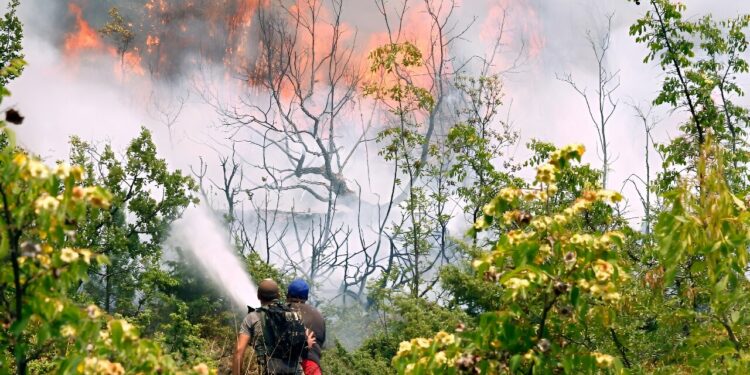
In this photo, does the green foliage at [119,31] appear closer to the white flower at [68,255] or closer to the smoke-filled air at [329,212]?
the smoke-filled air at [329,212]

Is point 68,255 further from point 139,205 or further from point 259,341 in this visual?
point 139,205

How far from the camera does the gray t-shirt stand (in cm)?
677

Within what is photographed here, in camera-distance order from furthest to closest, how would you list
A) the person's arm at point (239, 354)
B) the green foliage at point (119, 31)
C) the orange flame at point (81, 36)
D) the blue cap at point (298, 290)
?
the orange flame at point (81, 36), the green foliage at point (119, 31), the blue cap at point (298, 290), the person's arm at point (239, 354)

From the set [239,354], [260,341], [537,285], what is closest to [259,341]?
[260,341]

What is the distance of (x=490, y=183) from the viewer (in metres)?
14.5

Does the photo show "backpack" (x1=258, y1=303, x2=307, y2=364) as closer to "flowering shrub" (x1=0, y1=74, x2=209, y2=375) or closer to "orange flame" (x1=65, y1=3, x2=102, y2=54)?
"flowering shrub" (x1=0, y1=74, x2=209, y2=375)

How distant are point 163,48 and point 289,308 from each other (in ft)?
82.1

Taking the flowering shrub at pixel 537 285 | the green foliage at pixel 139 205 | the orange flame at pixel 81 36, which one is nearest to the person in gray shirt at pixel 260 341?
the flowering shrub at pixel 537 285

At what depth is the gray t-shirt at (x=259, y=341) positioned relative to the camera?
22.2ft

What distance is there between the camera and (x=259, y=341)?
6.77 meters

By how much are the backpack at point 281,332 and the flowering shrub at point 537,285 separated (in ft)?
9.81

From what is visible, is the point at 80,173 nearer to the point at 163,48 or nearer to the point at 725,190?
the point at 725,190

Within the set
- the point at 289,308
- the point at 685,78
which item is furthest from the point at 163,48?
the point at 289,308

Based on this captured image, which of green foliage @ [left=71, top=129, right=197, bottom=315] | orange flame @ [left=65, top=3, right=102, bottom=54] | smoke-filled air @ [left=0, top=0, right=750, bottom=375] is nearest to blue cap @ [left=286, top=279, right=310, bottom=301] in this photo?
smoke-filled air @ [left=0, top=0, right=750, bottom=375]
